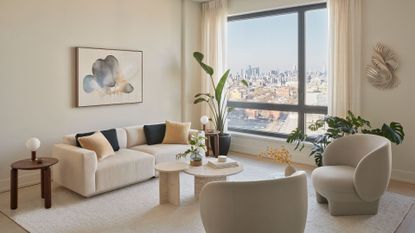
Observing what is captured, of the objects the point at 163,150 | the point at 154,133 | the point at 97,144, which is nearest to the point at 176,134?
the point at 154,133

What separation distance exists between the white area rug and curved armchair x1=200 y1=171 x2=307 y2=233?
3.31 feet

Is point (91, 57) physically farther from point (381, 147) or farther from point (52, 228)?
point (381, 147)

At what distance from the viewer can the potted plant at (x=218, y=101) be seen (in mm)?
6489

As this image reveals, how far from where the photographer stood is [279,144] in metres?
6.33

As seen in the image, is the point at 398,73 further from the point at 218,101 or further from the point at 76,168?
the point at 76,168

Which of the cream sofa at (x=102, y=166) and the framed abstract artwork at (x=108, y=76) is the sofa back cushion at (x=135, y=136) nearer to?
the cream sofa at (x=102, y=166)

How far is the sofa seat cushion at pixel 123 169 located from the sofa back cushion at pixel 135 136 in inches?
18.1

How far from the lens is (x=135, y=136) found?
5598mm

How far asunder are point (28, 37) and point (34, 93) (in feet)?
2.59

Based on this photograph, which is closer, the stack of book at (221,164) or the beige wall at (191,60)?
the stack of book at (221,164)

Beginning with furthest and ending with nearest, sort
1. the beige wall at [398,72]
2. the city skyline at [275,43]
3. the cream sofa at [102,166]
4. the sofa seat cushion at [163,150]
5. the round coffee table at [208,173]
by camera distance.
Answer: the city skyline at [275,43]
the sofa seat cushion at [163,150]
the beige wall at [398,72]
the cream sofa at [102,166]
the round coffee table at [208,173]

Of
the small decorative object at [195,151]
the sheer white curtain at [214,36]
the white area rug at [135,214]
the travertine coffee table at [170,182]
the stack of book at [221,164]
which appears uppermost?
the sheer white curtain at [214,36]

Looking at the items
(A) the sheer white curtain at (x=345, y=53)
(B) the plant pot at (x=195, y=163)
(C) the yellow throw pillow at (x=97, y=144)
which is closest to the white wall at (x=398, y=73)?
(A) the sheer white curtain at (x=345, y=53)

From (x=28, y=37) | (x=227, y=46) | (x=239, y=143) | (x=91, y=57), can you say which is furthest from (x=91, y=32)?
(x=239, y=143)
